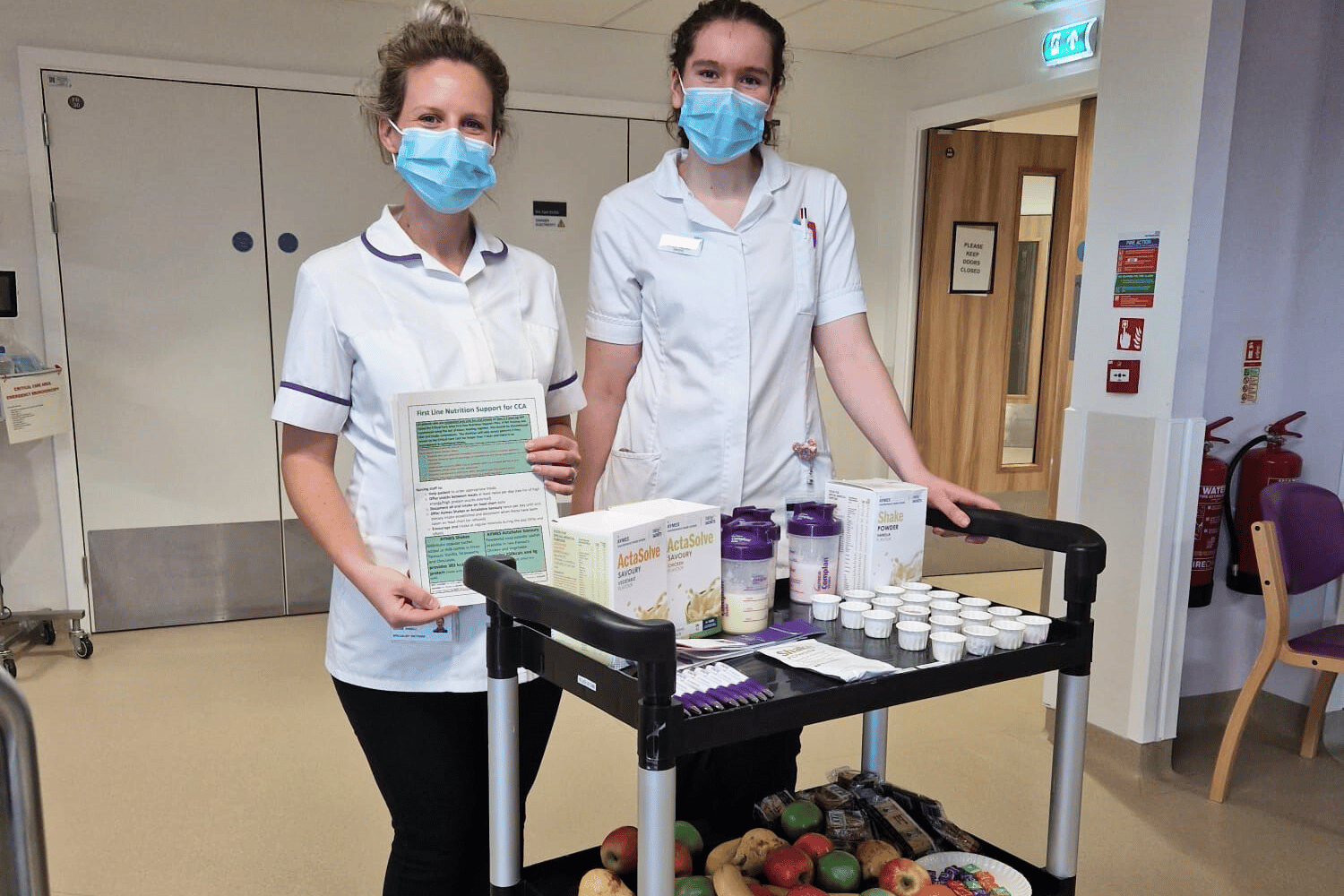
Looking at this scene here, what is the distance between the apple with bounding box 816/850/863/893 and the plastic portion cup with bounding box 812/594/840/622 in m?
0.33

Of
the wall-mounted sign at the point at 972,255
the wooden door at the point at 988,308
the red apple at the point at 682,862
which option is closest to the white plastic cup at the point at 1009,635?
the red apple at the point at 682,862

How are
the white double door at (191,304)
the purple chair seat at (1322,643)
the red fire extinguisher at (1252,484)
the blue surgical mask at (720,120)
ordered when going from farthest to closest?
the white double door at (191,304) < the red fire extinguisher at (1252,484) < the purple chair seat at (1322,643) < the blue surgical mask at (720,120)

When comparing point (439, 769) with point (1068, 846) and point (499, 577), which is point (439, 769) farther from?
point (1068, 846)

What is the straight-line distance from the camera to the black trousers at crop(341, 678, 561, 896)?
1.43m

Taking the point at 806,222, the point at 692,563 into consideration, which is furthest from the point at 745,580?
the point at 806,222

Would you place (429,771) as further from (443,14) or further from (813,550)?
(443,14)

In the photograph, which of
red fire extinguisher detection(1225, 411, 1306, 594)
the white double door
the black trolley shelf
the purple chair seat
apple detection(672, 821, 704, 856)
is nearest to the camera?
the black trolley shelf

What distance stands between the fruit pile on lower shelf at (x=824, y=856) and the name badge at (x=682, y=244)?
883 millimetres

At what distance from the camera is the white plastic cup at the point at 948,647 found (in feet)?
3.73

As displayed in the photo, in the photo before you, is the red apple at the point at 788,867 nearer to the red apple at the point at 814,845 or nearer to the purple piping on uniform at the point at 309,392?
the red apple at the point at 814,845

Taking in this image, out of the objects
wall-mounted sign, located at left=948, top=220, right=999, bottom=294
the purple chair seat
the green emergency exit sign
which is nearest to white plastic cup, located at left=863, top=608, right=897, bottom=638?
the purple chair seat

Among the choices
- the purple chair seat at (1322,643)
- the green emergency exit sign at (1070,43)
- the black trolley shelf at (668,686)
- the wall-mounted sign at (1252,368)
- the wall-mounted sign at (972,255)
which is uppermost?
the green emergency exit sign at (1070,43)

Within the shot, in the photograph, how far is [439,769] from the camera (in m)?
1.43

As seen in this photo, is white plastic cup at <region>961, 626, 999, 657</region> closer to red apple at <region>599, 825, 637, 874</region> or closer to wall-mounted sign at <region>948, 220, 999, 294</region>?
red apple at <region>599, 825, 637, 874</region>
